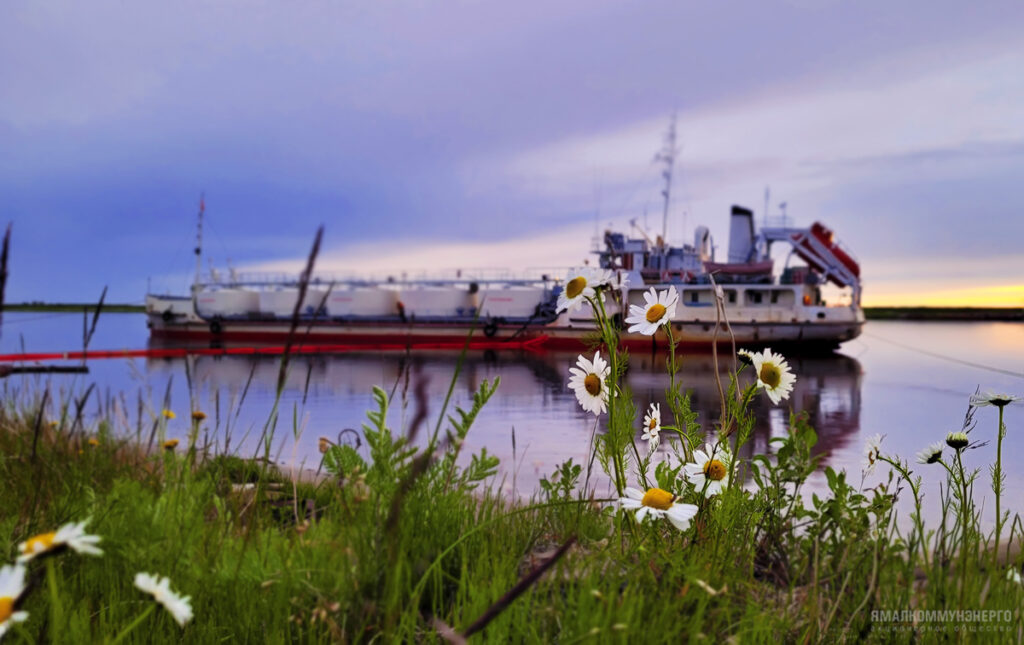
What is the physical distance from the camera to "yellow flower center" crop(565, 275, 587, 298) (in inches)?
82.8

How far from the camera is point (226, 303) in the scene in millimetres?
48219

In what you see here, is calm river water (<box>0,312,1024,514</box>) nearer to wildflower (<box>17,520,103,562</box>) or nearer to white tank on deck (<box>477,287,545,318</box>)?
wildflower (<box>17,520,103,562</box>)

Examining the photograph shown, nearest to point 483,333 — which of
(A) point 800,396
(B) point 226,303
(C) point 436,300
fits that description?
(C) point 436,300

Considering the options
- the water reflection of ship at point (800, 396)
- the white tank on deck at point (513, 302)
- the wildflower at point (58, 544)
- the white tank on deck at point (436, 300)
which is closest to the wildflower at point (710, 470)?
the wildflower at point (58, 544)

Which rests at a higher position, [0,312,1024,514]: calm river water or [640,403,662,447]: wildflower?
[640,403,662,447]: wildflower

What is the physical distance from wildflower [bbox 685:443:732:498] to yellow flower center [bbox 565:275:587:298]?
2.05 feet

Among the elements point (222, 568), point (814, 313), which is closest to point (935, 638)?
point (222, 568)

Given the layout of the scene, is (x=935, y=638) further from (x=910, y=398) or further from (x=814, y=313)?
(x=814, y=313)

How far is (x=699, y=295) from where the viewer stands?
37062 mm

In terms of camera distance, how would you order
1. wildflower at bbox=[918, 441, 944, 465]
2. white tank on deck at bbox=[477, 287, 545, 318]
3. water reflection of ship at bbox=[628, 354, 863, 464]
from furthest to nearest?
white tank on deck at bbox=[477, 287, 545, 318] < water reflection of ship at bbox=[628, 354, 863, 464] < wildflower at bbox=[918, 441, 944, 465]

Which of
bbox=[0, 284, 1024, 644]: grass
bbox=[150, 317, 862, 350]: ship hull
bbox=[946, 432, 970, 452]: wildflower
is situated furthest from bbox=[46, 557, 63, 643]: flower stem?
bbox=[150, 317, 862, 350]: ship hull

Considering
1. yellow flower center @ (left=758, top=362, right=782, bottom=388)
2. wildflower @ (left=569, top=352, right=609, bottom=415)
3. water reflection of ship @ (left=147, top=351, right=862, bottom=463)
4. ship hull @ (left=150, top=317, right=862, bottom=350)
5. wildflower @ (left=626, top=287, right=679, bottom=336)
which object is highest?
wildflower @ (left=626, top=287, right=679, bottom=336)

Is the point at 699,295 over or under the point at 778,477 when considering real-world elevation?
over

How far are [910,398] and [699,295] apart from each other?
16654 mm
